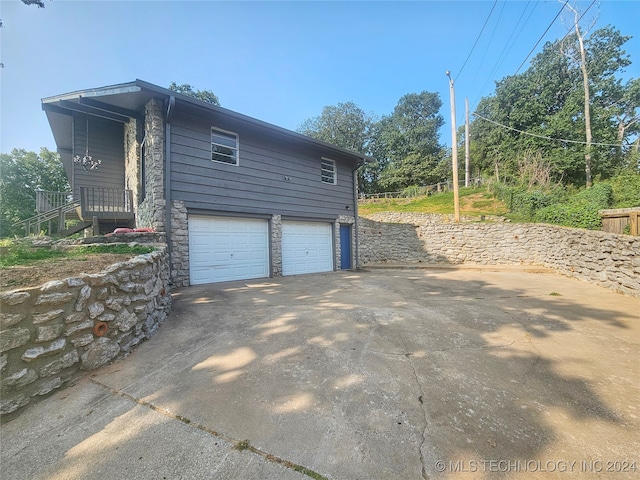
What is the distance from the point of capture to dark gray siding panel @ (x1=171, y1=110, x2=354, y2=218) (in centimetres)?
664

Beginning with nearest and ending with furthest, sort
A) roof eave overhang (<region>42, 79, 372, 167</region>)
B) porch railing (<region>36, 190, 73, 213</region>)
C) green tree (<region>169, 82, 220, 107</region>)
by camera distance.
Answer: roof eave overhang (<region>42, 79, 372, 167</region>)
porch railing (<region>36, 190, 73, 213</region>)
green tree (<region>169, 82, 220, 107</region>)

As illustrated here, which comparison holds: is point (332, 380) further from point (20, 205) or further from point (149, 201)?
point (20, 205)

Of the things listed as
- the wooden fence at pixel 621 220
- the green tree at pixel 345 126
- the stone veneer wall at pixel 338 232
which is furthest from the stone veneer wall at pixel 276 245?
the green tree at pixel 345 126

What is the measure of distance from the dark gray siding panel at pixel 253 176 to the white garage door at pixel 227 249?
456 mm

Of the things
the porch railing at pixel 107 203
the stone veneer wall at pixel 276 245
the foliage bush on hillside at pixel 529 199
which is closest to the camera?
the porch railing at pixel 107 203

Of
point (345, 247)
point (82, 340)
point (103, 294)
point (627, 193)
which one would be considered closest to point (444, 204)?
point (627, 193)

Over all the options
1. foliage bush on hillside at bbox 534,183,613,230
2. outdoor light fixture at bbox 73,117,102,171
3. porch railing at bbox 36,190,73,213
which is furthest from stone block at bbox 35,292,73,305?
foliage bush on hillside at bbox 534,183,613,230

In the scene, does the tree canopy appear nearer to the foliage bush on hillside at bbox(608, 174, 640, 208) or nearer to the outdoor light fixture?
the foliage bush on hillside at bbox(608, 174, 640, 208)

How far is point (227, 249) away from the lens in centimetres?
733

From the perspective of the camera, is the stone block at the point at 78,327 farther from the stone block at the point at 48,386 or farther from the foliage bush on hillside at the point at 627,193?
the foliage bush on hillside at the point at 627,193

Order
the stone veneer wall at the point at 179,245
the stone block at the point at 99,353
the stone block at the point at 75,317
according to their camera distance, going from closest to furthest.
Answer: the stone block at the point at 75,317
the stone block at the point at 99,353
the stone veneer wall at the point at 179,245

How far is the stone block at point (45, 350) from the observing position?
A: 77.2 inches

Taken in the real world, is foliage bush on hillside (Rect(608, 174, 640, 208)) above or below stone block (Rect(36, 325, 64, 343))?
above

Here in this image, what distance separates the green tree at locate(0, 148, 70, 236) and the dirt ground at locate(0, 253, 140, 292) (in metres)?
27.3
